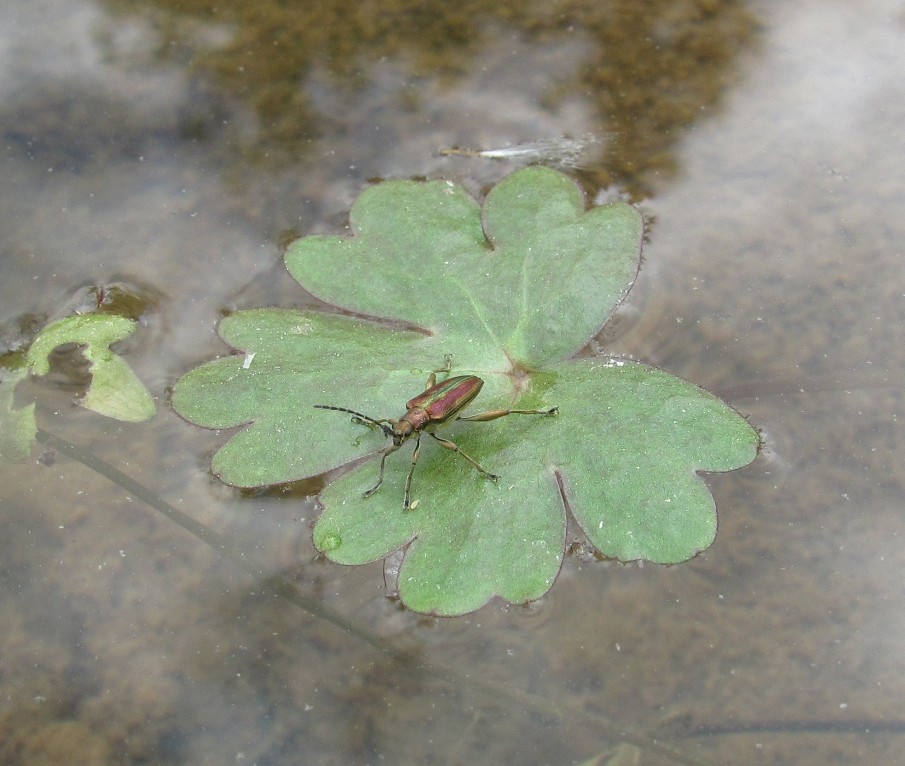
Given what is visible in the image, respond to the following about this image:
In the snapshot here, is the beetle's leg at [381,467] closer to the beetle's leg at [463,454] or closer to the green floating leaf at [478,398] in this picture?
the green floating leaf at [478,398]

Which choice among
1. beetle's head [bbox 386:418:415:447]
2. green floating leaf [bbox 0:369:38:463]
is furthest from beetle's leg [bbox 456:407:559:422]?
green floating leaf [bbox 0:369:38:463]

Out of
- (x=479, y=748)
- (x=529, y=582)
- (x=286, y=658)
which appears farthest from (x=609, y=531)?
(x=286, y=658)

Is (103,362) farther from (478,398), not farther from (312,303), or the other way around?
(478,398)

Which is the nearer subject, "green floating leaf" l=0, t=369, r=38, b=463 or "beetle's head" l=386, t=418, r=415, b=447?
"beetle's head" l=386, t=418, r=415, b=447

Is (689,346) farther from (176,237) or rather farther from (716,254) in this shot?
(176,237)

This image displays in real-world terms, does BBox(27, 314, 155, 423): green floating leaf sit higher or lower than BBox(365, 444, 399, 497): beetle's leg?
higher

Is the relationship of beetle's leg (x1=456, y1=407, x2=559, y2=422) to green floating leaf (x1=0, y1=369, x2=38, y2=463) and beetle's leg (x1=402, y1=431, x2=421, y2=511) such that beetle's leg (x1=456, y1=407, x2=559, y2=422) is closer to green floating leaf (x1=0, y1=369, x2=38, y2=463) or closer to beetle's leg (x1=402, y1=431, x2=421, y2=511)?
beetle's leg (x1=402, y1=431, x2=421, y2=511)

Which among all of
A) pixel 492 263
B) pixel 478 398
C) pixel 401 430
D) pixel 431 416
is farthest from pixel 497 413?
pixel 492 263
